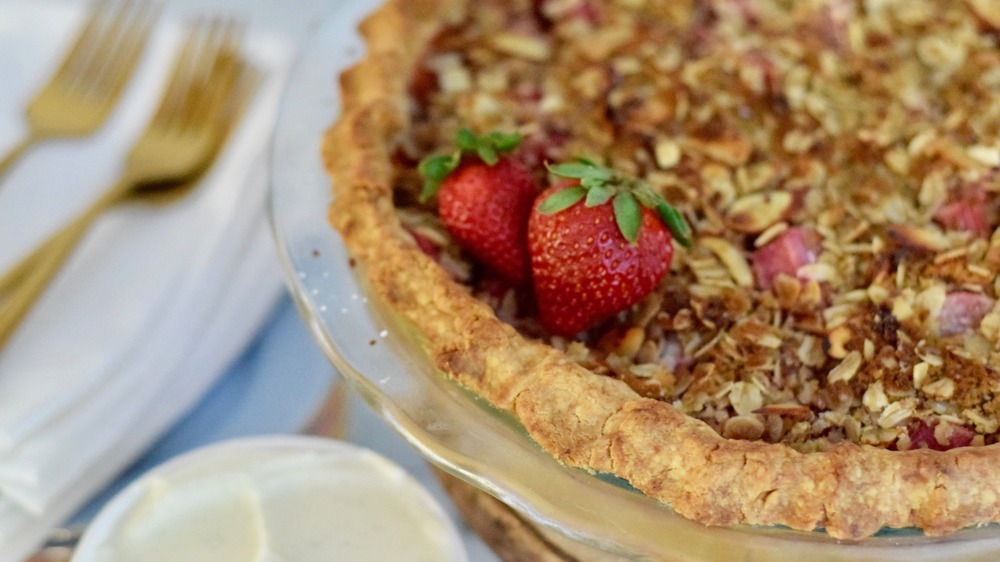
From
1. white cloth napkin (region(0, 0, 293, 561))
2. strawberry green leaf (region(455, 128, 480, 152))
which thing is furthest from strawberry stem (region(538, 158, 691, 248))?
white cloth napkin (region(0, 0, 293, 561))

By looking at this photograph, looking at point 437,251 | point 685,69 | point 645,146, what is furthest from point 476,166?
point 685,69

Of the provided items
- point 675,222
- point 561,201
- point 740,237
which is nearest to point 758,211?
point 740,237

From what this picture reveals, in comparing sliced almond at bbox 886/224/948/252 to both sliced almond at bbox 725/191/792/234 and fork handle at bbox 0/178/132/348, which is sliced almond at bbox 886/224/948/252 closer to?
sliced almond at bbox 725/191/792/234

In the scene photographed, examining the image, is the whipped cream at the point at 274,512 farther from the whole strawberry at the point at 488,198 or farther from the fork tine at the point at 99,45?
the fork tine at the point at 99,45

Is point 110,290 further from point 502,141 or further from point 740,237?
point 740,237

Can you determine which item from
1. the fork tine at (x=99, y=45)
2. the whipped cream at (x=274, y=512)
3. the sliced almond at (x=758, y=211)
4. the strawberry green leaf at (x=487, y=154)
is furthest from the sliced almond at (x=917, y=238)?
the fork tine at (x=99, y=45)

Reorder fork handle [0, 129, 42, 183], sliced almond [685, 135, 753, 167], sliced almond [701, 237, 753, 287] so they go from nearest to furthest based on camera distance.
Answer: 1. sliced almond [701, 237, 753, 287]
2. sliced almond [685, 135, 753, 167]
3. fork handle [0, 129, 42, 183]
